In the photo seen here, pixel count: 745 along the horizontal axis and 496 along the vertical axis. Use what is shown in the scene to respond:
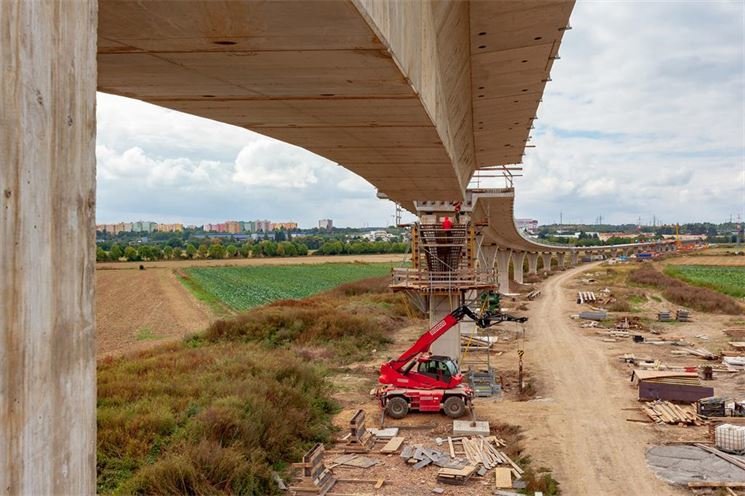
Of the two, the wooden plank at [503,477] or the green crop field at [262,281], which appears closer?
the wooden plank at [503,477]

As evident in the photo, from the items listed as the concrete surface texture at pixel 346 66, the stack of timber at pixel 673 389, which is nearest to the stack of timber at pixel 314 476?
the concrete surface texture at pixel 346 66

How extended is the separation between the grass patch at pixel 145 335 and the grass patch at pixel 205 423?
58.2 ft

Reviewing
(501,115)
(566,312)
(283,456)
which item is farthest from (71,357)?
(566,312)

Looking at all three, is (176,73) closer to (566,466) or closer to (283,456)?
(283,456)

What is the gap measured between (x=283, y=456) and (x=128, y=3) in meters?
13.4

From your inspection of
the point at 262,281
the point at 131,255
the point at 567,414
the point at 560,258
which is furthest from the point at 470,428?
the point at 131,255

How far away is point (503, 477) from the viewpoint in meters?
14.4

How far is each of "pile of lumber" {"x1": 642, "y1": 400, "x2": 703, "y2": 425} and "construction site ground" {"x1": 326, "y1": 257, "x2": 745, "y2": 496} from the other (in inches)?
11.2

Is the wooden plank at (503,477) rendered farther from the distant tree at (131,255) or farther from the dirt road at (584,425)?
the distant tree at (131,255)

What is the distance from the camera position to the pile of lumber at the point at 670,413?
18.9 metres

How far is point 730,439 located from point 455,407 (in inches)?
282

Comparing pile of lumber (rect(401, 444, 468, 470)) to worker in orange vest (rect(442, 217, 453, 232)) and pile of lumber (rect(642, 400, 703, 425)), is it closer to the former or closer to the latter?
pile of lumber (rect(642, 400, 703, 425))

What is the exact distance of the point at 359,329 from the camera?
34500 mm

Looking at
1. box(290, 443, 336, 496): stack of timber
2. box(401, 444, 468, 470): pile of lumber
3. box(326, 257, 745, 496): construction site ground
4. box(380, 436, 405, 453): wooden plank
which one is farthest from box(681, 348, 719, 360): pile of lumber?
box(290, 443, 336, 496): stack of timber
